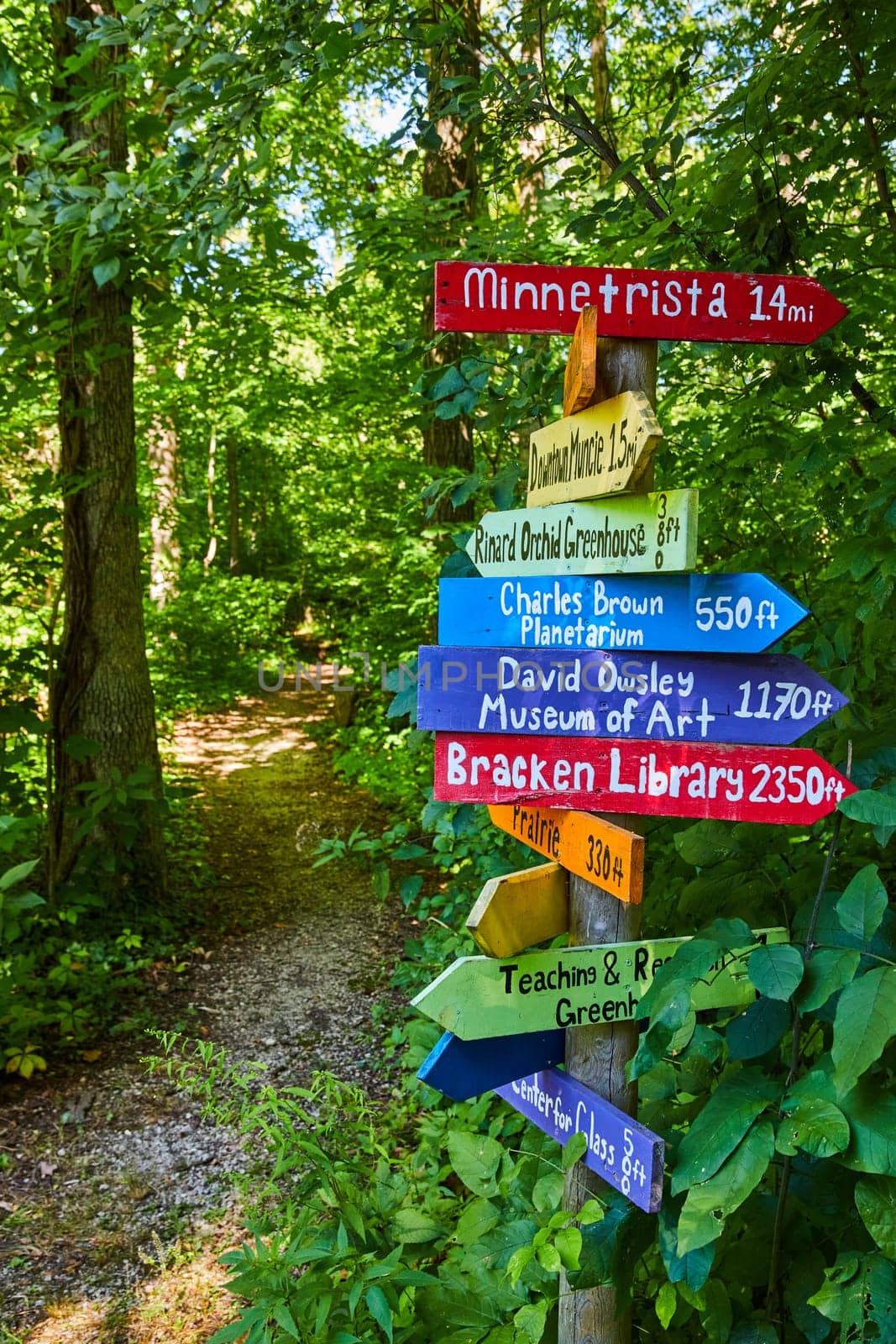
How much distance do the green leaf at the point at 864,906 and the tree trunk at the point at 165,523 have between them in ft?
39.4

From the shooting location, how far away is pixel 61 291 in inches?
168

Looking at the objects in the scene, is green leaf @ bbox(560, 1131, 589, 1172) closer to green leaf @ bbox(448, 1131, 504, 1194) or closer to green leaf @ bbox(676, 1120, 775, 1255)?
green leaf @ bbox(676, 1120, 775, 1255)

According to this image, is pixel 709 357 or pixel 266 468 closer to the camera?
pixel 709 357

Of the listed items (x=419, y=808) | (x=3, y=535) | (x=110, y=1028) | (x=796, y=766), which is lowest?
(x=110, y=1028)

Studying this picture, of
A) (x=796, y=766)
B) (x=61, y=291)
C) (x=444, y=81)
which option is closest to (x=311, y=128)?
(x=61, y=291)

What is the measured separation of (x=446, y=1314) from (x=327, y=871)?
477cm

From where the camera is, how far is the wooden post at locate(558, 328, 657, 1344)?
1624 mm

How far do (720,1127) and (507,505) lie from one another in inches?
60.4

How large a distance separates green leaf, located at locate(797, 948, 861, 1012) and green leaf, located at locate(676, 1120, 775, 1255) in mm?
181

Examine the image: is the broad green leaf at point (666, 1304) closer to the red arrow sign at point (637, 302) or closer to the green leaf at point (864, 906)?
the green leaf at point (864, 906)

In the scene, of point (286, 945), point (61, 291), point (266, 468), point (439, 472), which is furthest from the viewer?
point (266, 468)

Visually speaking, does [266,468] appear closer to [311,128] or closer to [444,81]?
[311,128]

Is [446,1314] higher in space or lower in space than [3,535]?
lower

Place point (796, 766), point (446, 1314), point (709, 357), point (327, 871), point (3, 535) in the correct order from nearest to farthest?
point (796, 766), point (446, 1314), point (709, 357), point (3, 535), point (327, 871)
